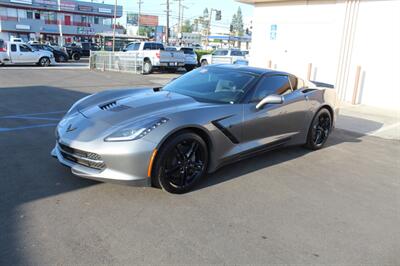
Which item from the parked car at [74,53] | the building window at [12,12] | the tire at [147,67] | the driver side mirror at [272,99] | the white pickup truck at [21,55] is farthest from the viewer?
the building window at [12,12]

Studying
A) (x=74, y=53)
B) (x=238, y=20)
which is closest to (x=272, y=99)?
(x=74, y=53)

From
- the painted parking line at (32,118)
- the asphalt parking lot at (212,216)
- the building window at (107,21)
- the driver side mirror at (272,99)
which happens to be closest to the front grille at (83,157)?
the asphalt parking lot at (212,216)

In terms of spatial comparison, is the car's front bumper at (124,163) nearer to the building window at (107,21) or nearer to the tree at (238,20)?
the building window at (107,21)

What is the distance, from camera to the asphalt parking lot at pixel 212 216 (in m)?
3.00

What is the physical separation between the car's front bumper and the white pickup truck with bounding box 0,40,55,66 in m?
23.0

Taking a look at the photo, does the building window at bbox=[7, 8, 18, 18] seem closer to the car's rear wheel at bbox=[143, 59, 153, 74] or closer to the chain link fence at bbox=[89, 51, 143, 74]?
the chain link fence at bbox=[89, 51, 143, 74]

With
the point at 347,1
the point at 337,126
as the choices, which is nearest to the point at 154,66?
the point at 347,1

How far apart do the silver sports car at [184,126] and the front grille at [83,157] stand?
0.03 feet

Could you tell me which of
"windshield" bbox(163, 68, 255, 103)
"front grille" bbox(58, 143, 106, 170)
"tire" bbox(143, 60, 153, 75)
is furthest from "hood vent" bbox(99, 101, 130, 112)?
"tire" bbox(143, 60, 153, 75)

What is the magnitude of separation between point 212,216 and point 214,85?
6.81 feet

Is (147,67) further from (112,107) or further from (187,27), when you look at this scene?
(187,27)

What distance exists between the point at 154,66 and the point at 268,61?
8700 millimetres

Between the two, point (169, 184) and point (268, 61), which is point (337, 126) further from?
point (268, 61)

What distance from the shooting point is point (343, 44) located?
1212cm
